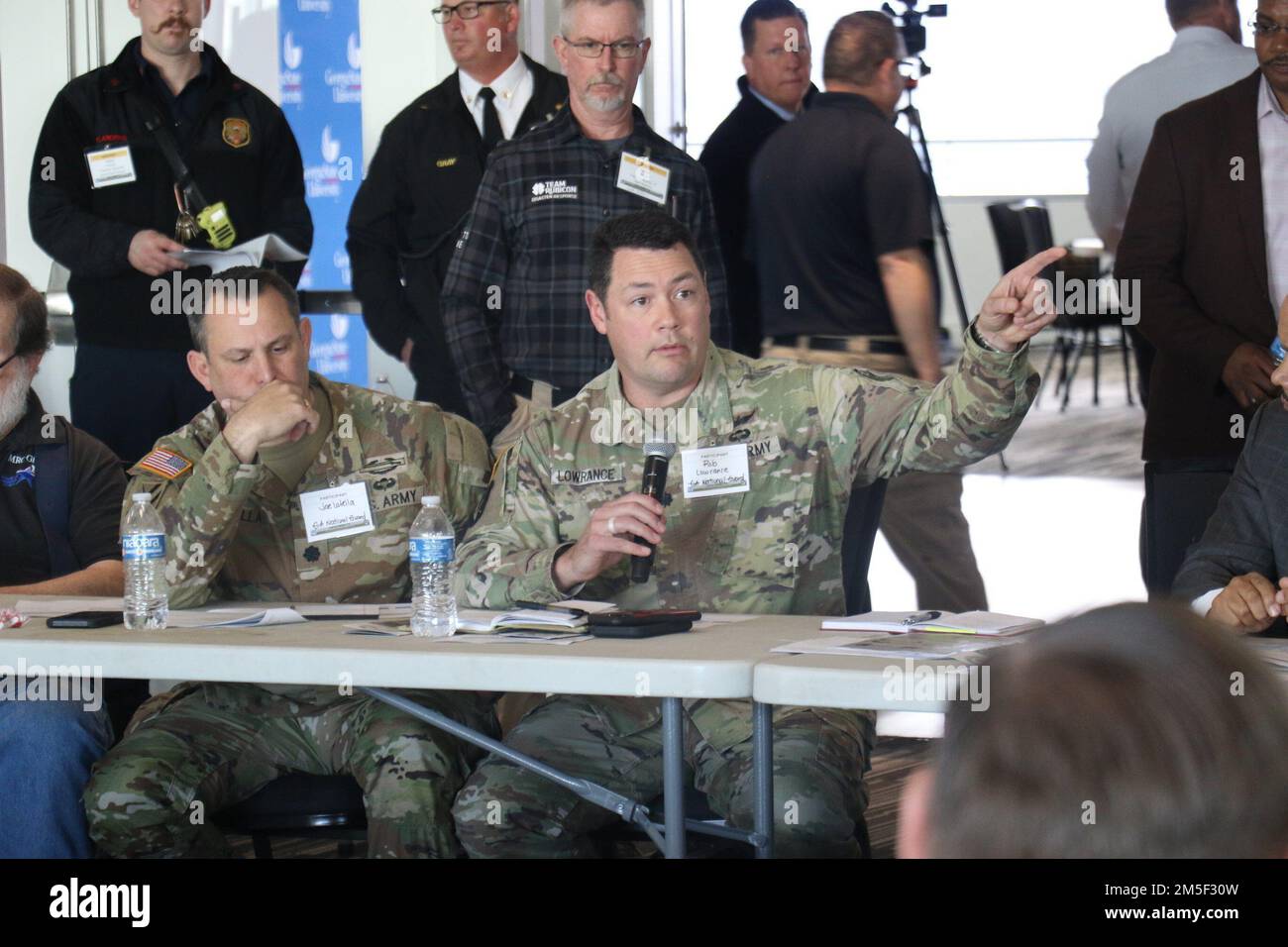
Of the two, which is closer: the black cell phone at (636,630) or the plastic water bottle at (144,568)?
the black cell phone at (636,630)

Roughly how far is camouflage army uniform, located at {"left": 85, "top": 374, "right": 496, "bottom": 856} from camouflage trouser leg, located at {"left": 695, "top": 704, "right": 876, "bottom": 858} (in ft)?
1.66

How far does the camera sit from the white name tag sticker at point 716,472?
112 inches

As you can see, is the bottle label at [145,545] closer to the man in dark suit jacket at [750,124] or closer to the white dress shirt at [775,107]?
the man in dark suit jacket at [750,124]

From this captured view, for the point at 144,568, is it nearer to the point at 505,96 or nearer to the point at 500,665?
the point at 500,665

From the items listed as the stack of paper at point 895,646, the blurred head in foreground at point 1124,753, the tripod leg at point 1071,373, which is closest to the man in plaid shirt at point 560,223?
the stack of paper at point 895,646

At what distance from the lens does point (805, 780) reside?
7.65 feet

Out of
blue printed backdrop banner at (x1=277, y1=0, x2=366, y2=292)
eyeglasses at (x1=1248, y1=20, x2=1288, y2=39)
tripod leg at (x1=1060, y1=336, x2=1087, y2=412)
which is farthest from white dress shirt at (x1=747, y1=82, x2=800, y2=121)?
tripod leg at (x1=1060, y1=336, x2=1087, y2=412)

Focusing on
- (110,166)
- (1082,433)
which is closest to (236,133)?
(110,166)

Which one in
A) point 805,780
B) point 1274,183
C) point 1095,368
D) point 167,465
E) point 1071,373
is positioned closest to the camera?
point 805,780

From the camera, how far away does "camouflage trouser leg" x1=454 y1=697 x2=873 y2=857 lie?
7.62 ft

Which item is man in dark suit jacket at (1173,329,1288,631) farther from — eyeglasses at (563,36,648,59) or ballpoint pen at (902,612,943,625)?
eyeglasses at (563,36,648,59)

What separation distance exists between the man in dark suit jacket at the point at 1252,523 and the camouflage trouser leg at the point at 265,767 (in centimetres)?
132

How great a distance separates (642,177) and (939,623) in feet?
6.42

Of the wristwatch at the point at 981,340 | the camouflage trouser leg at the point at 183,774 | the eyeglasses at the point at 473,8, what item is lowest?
the camouflage trouser leg at the point at 183,774
